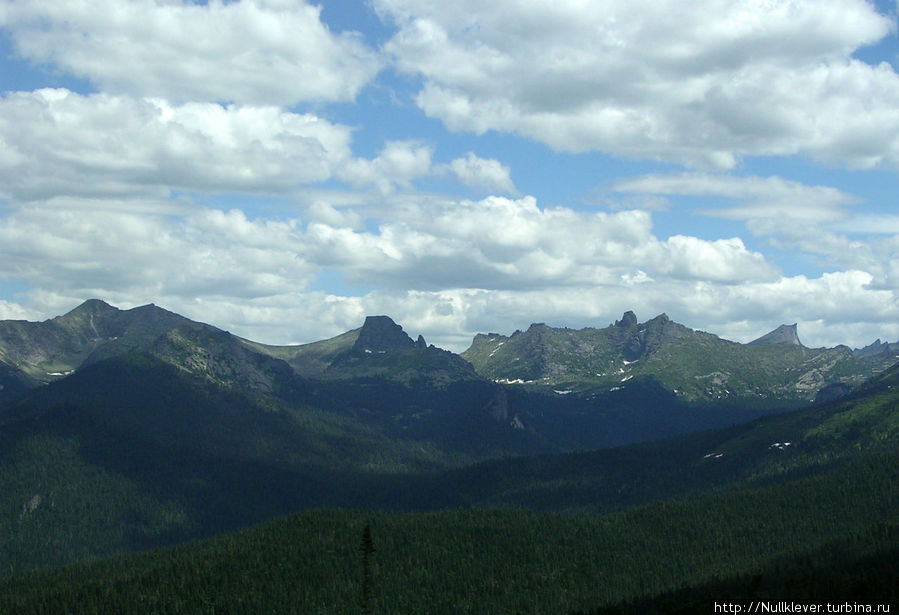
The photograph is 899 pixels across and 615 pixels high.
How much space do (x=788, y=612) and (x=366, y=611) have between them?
114 m

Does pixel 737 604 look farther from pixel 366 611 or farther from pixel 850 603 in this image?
pixel 366 611

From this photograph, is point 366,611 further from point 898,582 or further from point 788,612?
point 898,582

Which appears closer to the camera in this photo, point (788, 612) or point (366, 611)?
point (366, 611)

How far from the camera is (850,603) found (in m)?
189

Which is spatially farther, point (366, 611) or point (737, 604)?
point (737, 604)

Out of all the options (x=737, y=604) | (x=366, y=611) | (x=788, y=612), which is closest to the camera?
(x=366, y=611)

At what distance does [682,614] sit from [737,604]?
419 inches

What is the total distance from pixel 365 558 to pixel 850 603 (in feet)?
413

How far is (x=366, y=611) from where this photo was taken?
95125 mm

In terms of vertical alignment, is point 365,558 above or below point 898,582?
above

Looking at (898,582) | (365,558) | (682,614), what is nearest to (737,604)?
(682,614)

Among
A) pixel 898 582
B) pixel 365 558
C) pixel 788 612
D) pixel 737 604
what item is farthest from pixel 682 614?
pixel 365 558

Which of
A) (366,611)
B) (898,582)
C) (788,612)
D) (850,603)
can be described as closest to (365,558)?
(366,611)

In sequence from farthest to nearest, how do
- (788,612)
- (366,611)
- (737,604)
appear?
(737,604), (788,612), (366,611)
